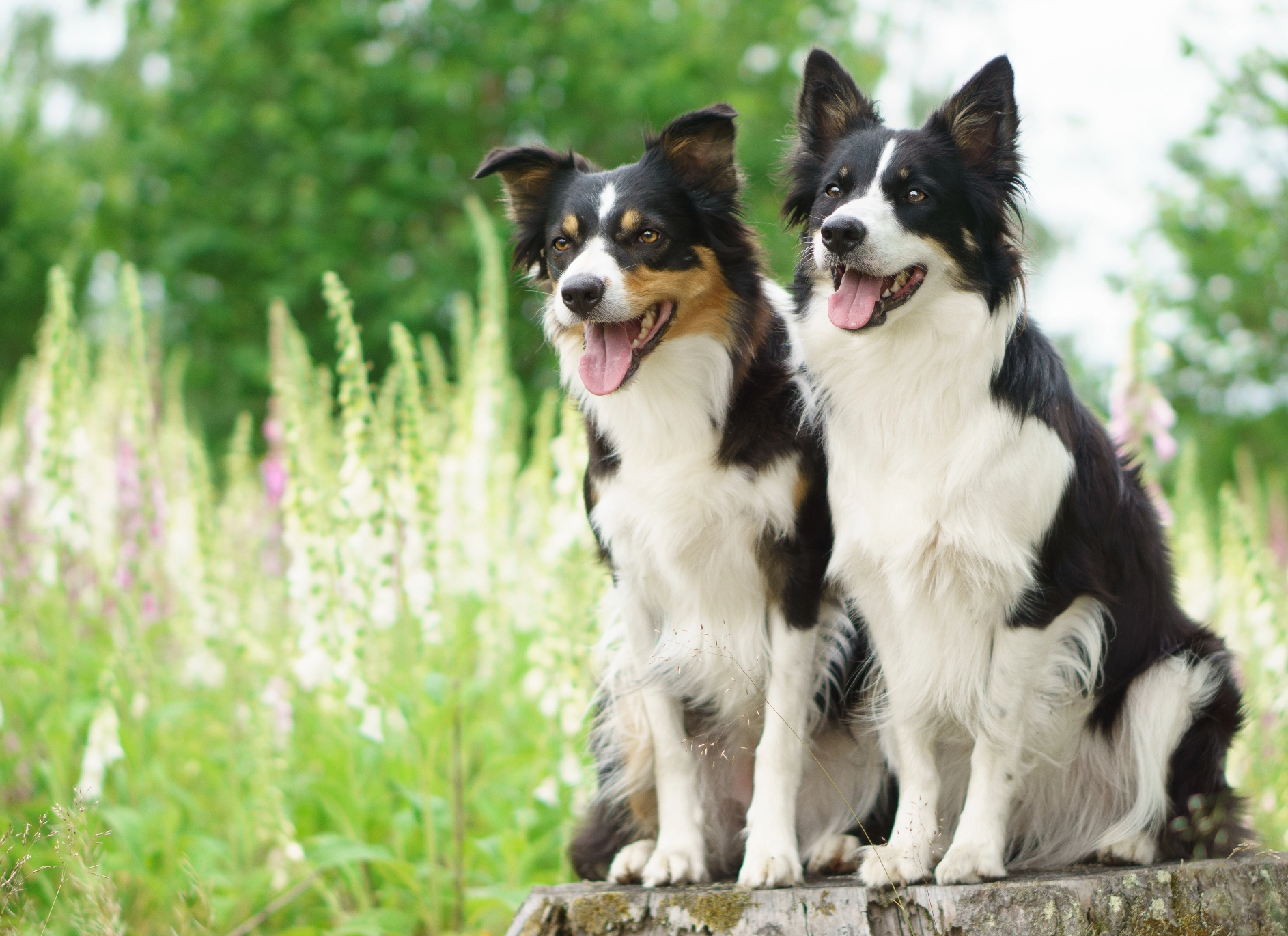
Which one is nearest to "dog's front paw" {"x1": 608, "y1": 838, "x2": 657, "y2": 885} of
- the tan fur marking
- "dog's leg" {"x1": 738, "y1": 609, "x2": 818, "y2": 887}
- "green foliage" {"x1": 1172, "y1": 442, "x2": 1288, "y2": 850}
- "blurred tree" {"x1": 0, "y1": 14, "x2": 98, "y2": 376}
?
"dog's leg" {"x1": 738, "y1": 609, "x2": 818, "y2": 887}

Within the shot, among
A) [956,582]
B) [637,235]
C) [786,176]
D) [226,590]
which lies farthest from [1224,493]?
[226,590]

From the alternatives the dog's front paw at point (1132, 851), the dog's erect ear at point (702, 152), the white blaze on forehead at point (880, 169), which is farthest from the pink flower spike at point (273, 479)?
the dog's front paw at point (1132, 851)

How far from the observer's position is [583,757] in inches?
144

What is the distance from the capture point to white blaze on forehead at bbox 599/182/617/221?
9.22 feet

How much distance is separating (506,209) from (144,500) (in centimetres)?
165

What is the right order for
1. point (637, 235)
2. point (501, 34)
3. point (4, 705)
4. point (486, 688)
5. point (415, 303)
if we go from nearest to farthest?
point (637, 235) → point (4, 705) → point (486, 688) → point (415, 303) → point (501, 34)

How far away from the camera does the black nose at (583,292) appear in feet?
8.57

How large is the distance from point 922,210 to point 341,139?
515 inches

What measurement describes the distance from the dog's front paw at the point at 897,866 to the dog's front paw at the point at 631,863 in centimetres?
58

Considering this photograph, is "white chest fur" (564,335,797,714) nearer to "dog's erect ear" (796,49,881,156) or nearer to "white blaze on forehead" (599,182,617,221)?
"white blaze on forehead" (599,182,617,221)

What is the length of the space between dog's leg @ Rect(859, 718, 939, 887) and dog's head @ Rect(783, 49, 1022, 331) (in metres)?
1.01

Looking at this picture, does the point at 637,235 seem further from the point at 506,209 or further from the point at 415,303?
the point at 415,303

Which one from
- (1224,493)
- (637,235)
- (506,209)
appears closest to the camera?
(637,235)

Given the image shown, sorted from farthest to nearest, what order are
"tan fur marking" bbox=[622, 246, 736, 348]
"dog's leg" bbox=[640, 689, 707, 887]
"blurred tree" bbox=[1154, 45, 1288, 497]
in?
"blurred tree" bbox=[1154, 45, 1288, 497] → "tan fur marking" bbox=[622, 246, 736, 348] → "dog's leg" bbox=[640, 689, 707, 887]
